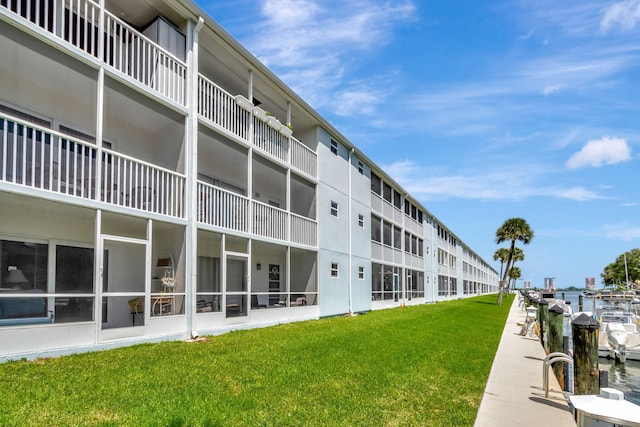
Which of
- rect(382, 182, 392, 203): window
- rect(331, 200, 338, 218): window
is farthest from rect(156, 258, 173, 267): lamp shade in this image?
rect(382, 182, 392, 203): window

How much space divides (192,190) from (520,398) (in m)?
8.65

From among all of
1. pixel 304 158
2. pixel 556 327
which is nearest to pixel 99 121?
pixel 304 158

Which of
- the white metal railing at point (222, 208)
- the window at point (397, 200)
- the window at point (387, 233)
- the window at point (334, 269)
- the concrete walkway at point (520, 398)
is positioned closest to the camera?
the concrete walkway at point (520, 398)

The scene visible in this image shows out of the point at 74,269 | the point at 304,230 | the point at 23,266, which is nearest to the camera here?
the point at 23,266

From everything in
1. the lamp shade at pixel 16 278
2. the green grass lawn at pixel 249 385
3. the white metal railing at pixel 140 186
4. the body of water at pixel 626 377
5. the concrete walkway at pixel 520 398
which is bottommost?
the body of water at pixel 626 377

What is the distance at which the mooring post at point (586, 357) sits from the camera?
6402 mm

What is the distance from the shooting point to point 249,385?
6.63 m

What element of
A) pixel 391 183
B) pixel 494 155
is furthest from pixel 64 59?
pixel 391 183

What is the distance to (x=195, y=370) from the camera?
292 inches

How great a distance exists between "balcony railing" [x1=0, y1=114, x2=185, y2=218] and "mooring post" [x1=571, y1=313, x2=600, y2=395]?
894 cm

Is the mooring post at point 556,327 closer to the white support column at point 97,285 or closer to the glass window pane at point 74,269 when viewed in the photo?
the white support column at point 97,285

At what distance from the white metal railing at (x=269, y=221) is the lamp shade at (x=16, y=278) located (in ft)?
21.6

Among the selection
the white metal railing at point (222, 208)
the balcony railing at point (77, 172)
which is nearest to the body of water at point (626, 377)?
the white metal railing at point (222, 208)

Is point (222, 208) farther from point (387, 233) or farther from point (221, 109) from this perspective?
point (387, 233)
